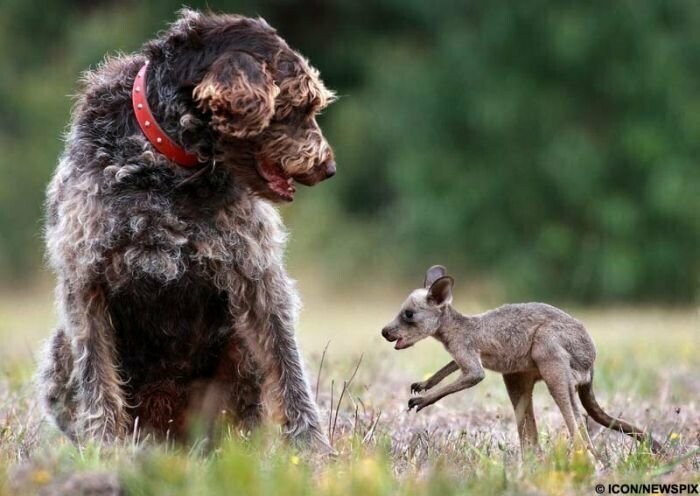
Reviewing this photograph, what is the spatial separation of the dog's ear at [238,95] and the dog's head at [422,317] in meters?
1.13

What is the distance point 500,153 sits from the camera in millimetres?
21547

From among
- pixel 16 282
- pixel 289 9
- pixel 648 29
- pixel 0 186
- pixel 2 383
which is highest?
pixel 289 9

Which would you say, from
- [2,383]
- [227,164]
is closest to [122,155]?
[227,164]

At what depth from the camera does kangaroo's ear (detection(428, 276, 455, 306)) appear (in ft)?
19.9

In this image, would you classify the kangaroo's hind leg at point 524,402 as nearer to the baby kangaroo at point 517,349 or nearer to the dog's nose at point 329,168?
the baby kangaroo at point 517,349

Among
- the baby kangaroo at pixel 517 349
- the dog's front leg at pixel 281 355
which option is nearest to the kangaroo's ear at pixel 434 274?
the baby kangaroo at pixel 517 349

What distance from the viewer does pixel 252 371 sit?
6.45 m

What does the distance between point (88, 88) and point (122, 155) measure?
517 mm

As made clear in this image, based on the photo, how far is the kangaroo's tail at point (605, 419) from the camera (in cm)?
578

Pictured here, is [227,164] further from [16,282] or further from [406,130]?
[16,282]

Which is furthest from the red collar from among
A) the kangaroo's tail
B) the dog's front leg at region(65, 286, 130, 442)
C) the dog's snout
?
the kangaroo's tail

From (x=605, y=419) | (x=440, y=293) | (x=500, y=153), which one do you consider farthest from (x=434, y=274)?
(x=500, y=153)

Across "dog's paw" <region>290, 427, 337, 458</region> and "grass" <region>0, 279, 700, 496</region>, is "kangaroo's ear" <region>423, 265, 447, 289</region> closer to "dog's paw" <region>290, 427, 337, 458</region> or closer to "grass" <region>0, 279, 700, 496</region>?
"grass" <region>0, 279, 700, 496</region>

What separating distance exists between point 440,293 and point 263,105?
1246 millimetres
